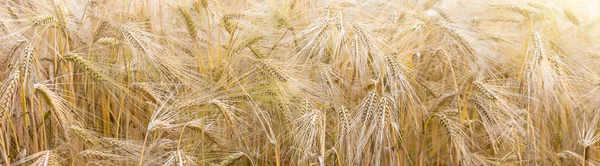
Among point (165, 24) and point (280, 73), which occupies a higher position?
point (165, 24)

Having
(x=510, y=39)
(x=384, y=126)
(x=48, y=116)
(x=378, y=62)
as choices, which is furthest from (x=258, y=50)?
(x=510, y=39)

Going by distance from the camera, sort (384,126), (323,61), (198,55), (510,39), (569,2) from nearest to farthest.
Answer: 1. (384,126)
2. (198,55)
3. (323,61)
4. (510,39)
5. (569,2)

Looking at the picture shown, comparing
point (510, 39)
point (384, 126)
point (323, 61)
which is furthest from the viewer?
point (510, 39)

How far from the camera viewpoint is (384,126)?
6.11 ft

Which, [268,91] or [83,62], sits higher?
[83,62]

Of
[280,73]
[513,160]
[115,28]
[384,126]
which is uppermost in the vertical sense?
[115,28]

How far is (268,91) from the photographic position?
2006 mm

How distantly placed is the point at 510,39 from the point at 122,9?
1551 millimetres

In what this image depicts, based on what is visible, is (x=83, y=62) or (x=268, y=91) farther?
(x=268, y=91)

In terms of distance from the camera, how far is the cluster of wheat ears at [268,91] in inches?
73.5

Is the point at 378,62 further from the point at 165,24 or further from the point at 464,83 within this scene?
the point at 165,24

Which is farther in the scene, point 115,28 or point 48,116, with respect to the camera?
point 115,28

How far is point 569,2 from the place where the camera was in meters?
3.07

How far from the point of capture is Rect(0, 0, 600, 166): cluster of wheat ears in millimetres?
1867
